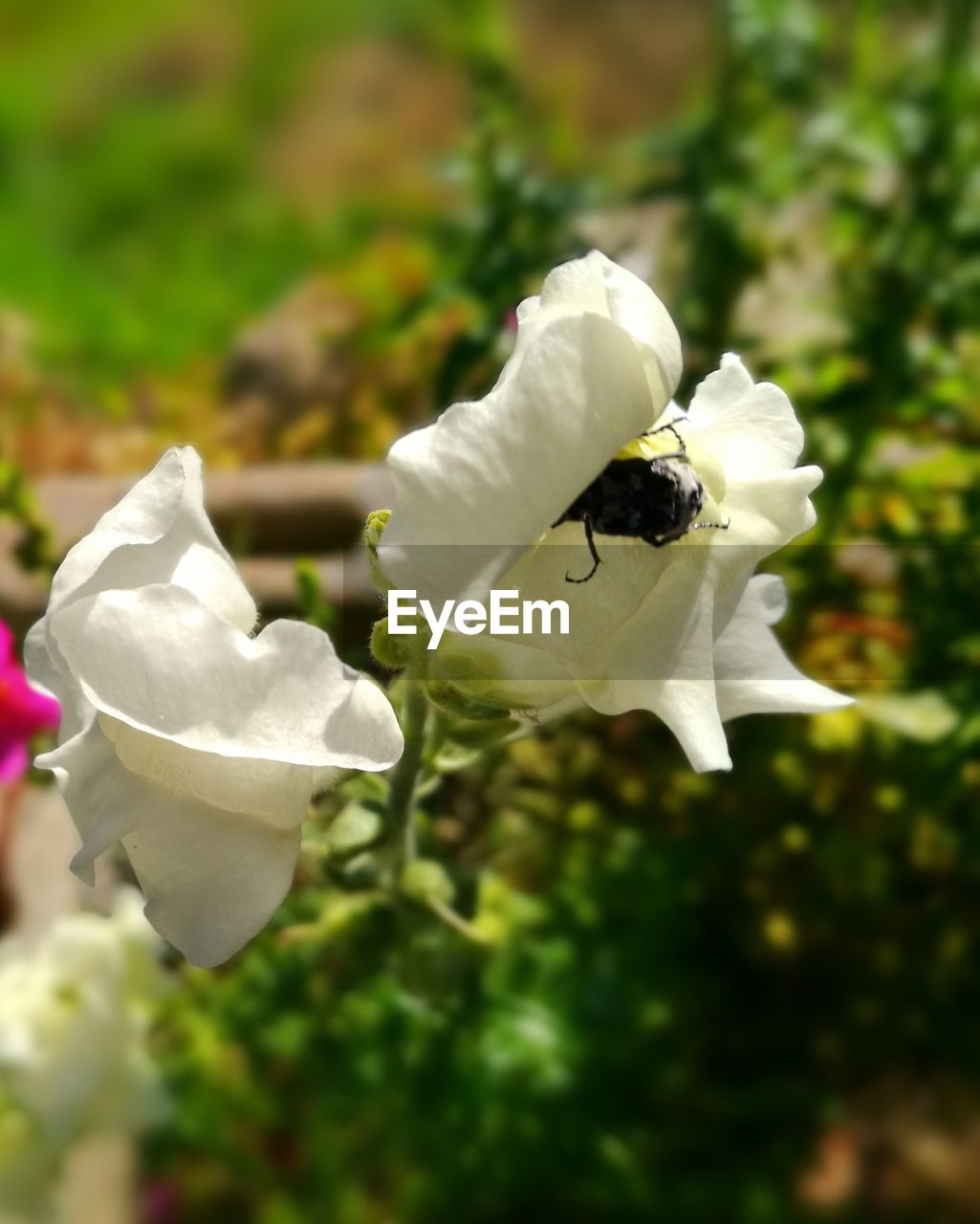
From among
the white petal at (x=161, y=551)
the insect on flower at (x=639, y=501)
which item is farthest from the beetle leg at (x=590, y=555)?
the white petal at (x=161, y=551)

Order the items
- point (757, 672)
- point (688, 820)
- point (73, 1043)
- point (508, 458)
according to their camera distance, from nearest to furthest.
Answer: point (508, 458) < point (757, 672) < point (73, 1043) < point (688, 820)

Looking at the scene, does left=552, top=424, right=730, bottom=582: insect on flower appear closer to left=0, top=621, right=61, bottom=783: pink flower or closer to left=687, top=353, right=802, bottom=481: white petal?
left=687, top=353, right=802, bottom=481: white petal

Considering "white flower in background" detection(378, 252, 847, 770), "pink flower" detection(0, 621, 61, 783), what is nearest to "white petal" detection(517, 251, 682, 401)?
"white flower in background" detection(378, 252, 847, 770)

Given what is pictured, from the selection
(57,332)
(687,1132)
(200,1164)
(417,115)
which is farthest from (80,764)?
(417,115)

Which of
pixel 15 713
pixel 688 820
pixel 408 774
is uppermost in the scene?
pixel 408 774

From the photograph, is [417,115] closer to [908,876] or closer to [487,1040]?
[908,876]

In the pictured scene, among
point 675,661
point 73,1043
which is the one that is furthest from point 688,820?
point 675,661

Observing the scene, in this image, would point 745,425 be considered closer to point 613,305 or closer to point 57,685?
point 613,305
